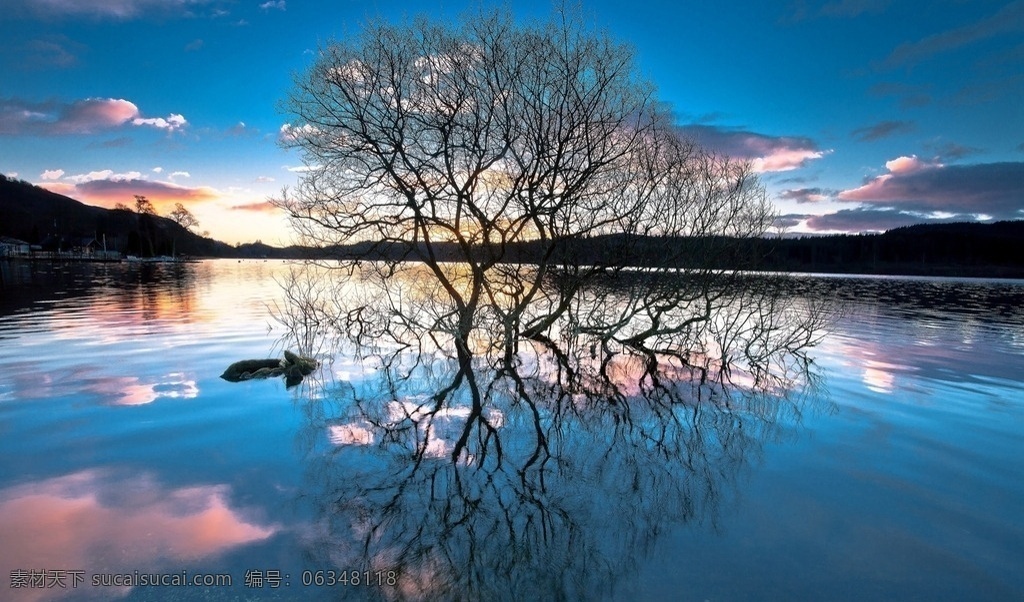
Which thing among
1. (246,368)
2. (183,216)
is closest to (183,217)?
(183,216)

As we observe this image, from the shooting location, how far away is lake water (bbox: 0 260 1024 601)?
17.2 ft

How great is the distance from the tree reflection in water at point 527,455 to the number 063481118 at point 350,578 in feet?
0.35

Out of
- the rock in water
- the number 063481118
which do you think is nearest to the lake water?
the number 063481118

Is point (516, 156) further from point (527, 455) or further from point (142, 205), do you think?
point (142, 205)

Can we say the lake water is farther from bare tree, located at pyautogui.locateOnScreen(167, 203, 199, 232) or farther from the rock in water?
bare tree, located at pyautogui.locateOnScreen(167, 203, 199, 232)

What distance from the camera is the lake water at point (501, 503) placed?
17.2 ft

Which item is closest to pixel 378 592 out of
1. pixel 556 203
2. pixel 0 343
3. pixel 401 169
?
pixel 556 203

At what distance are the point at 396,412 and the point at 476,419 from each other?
69.4 inches

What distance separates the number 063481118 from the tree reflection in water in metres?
0.11

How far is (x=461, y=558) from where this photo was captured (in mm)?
5566

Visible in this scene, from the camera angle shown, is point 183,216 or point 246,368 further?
point 183,216

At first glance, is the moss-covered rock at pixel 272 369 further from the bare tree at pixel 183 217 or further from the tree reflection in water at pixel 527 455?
the bare tree at pixel 183 217

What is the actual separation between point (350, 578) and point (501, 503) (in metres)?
2.23

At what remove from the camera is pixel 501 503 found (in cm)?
688
